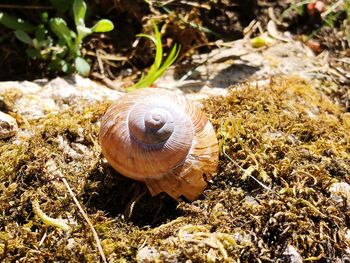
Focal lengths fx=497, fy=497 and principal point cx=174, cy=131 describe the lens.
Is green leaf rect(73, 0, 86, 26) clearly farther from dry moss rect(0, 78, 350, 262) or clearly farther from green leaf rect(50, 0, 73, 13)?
dry moss rect(0, 78, 350, 262)

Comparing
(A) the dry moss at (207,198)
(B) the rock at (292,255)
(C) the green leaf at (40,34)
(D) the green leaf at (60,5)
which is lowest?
(B) the rock at (292,255)

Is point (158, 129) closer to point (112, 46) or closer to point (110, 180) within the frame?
point (110, 180)

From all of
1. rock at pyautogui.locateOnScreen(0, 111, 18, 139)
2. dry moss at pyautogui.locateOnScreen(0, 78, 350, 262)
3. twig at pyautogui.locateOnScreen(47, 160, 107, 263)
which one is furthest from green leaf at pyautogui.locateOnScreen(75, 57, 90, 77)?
twig at pyautogui.locateOnScreen(47, 160, 107, 263)

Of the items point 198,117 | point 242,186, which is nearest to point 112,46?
point 198,117

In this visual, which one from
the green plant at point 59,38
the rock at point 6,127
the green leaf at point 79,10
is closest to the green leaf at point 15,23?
the green plant at point 59,38

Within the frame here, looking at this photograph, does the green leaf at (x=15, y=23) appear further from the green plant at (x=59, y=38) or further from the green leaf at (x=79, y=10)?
the green leaf at (x=79, y=10)

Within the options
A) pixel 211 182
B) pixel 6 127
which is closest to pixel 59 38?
pixel 6 127

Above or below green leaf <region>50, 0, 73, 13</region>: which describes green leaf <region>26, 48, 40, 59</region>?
below
